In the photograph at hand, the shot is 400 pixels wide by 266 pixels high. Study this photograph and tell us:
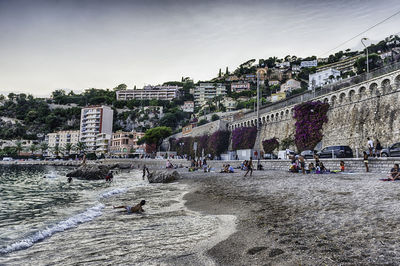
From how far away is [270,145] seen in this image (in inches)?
1517

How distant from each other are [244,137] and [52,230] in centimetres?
4120

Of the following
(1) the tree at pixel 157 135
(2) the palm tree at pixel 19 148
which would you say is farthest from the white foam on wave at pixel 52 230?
(2) the palm tree at pixel 19 148

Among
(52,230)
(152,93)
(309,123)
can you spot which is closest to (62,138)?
(152,93)

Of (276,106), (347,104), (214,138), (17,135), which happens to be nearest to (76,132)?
(17,135)

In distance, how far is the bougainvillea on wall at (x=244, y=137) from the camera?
1743 inches

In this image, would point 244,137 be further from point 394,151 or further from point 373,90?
point 394,151

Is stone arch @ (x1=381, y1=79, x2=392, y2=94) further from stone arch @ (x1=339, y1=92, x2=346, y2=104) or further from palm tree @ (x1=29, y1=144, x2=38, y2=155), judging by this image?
palm tree @ (x1=29, y1=144, x2=38, y2=155)

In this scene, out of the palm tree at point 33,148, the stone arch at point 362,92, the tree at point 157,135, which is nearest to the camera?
the stone arch at point 362,92

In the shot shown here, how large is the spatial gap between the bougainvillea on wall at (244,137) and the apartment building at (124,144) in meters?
51.3

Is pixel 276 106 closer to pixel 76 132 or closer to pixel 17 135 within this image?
pixel 76 132

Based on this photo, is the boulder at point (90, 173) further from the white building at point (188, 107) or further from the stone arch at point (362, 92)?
the white building at point (188, 107)

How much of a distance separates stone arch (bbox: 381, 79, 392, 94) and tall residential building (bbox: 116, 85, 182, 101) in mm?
136882

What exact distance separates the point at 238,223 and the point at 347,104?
2837 centimetres

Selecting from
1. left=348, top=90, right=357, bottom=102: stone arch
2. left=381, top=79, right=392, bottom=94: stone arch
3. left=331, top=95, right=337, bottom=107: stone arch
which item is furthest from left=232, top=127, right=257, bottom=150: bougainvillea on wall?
left=381, top=79, right=392, bottom=94: stone arch
